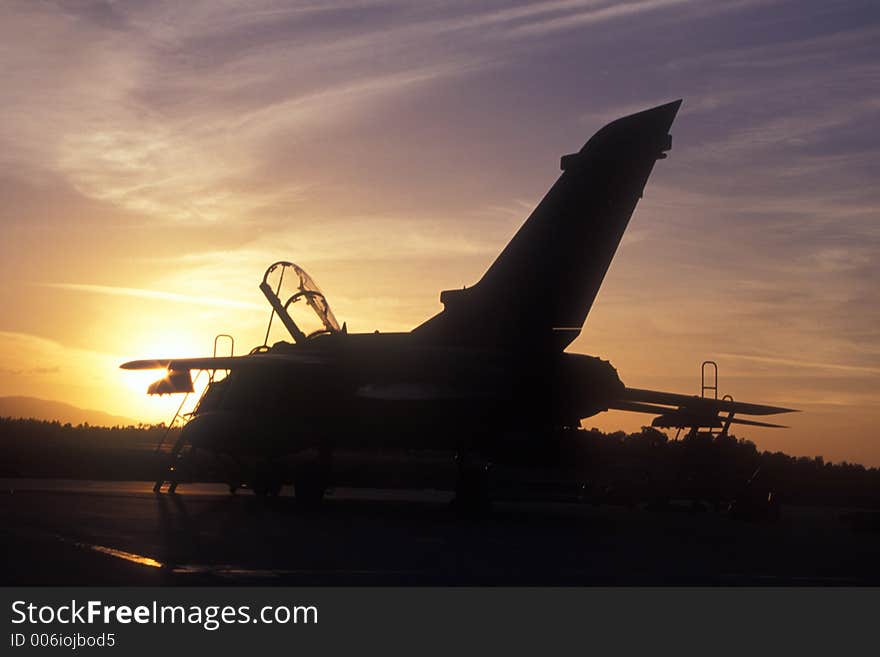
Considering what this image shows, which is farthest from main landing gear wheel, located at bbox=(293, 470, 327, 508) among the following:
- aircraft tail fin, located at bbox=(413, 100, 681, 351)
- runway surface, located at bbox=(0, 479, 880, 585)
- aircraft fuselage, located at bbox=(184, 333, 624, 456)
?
aircraft tail fin, located at bbox=(413, 100, 681, 351)

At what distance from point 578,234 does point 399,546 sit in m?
6.67

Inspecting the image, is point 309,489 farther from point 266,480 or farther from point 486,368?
point 486,368

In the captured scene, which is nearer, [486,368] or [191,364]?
[486,368]

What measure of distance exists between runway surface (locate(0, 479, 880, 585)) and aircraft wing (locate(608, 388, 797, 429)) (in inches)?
76.4

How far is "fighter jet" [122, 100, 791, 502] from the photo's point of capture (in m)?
16.5

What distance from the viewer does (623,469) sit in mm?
21656

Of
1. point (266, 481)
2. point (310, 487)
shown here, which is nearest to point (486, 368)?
point (310, 487)

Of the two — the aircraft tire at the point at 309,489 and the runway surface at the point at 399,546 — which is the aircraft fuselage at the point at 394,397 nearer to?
the aircraft tire at the point at 309,489

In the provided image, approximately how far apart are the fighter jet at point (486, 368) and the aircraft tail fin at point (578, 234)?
2 centimetres

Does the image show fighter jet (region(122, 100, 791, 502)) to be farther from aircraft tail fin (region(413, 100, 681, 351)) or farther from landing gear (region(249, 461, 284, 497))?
landing gear (region(249, 461, 284, 497))

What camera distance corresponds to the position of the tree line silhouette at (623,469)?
1734 centimetres

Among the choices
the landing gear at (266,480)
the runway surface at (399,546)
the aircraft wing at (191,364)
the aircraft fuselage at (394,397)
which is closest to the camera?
the runway surface at (399,546)

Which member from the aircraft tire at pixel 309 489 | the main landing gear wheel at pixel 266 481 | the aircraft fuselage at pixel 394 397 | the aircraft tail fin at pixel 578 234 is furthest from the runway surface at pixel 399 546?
the aircraft tail fin at pixel 578 234
